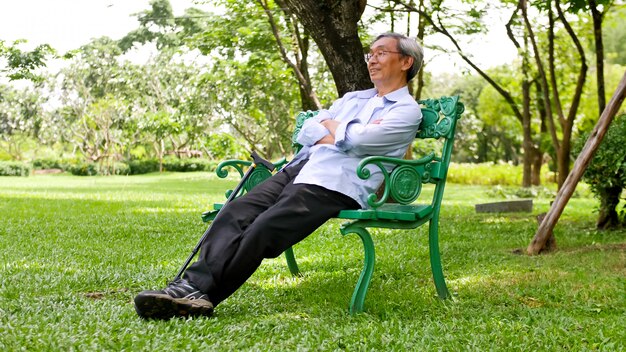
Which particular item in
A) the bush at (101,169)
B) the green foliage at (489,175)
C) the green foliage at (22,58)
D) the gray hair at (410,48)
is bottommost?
the bush at (101,169)

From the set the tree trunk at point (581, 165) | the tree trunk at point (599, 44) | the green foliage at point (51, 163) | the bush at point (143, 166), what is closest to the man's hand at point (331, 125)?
the tree trunk at point (581, 165)

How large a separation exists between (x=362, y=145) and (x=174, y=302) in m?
1.13

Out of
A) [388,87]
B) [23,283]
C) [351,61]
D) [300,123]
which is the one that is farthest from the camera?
[351,61]

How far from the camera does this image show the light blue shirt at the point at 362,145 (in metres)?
3.89

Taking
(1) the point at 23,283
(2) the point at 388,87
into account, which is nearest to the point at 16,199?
(1) the point at 23,283

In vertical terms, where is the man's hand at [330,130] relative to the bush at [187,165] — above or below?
above

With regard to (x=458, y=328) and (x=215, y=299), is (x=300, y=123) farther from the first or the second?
(x=458, y=328)

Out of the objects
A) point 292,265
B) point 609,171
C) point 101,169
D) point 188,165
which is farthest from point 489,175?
point 292,265

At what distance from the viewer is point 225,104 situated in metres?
30.6

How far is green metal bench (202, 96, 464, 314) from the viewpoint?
3.73m

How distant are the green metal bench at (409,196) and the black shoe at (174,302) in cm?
68

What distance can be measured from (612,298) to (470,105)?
3519 centimetres

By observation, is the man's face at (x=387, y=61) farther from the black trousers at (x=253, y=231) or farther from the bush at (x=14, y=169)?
the bush at (x=14, y=169)

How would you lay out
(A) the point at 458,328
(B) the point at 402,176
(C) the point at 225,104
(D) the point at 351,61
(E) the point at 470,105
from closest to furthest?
(A) the point at 458,328 → (B) the point at 402,176 → (D) the point at 351,61 → (C) the point at 225,104 → (E) the point at 470,105
